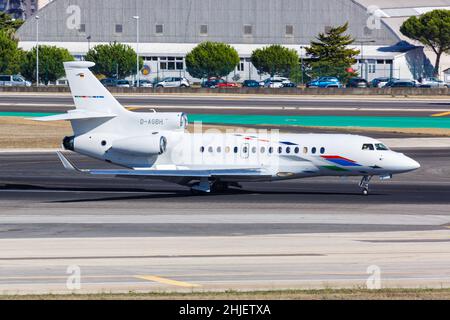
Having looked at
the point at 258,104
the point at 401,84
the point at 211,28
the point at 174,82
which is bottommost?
the point at 258,104

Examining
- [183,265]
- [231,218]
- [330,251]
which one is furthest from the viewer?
[231,218]

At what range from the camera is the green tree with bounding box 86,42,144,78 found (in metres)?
141

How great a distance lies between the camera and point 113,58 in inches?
5566

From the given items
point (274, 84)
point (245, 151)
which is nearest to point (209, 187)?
point (245, 151)

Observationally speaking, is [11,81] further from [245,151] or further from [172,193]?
[245,151]

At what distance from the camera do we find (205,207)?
40344 millimetres

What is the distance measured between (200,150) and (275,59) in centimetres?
10057

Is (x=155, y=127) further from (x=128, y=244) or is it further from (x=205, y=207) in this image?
(x=128, y=244)

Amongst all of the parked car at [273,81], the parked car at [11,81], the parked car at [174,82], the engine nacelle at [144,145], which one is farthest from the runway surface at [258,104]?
the engine nacelle at [144,145]

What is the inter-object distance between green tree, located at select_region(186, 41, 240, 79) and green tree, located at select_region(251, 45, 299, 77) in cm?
320

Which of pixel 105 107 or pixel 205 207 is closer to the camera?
pixel 205 207

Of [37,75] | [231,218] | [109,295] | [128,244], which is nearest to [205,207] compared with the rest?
[231,218]

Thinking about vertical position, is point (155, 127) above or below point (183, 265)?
above

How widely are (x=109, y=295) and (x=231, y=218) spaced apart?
45.1 ft
